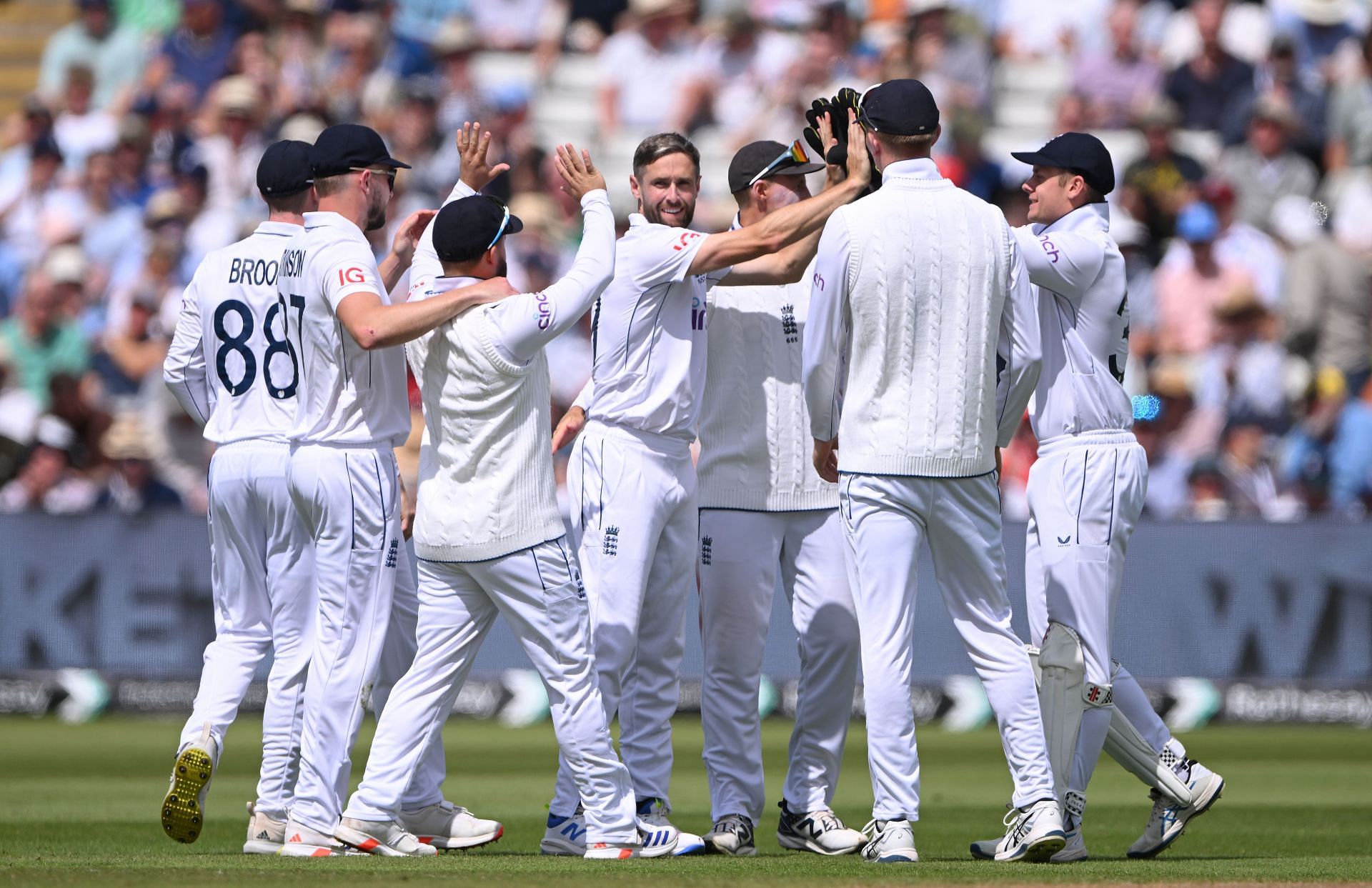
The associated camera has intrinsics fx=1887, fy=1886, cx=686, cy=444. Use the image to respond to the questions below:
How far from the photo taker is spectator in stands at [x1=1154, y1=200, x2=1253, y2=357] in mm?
15219

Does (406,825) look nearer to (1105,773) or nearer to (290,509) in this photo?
(290,509)

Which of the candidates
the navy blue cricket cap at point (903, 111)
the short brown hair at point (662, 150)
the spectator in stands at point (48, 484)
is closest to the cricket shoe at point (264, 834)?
the short brown hair at point (662, 150)

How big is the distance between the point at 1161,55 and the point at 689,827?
1180 centimetres

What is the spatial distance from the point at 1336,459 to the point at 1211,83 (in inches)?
191

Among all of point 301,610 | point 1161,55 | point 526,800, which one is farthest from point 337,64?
point 301,610

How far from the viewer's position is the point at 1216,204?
15953 millimetres

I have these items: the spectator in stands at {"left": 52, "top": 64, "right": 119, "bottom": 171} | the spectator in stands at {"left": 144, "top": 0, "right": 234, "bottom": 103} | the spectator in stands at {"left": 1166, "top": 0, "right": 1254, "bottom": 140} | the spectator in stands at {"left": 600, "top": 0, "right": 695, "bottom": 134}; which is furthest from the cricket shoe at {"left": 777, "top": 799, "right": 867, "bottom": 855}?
the spectator in stands at {"left": 144, "top": 0, "right": 234, "bottom": 103}

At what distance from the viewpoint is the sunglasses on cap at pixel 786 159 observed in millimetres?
7727

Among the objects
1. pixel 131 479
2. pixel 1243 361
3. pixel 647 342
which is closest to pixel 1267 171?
pixel 1243 361

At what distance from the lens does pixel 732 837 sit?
739cm

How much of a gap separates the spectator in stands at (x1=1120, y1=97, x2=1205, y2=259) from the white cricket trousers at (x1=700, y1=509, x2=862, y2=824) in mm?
9182

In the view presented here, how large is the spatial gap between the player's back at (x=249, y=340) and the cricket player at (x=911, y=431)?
2.23 meters

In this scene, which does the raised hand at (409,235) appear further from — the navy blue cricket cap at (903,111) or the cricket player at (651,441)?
the navy blue cricket cap at (903,111)

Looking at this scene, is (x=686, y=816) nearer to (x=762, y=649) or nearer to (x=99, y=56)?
(x=762, y=649)
